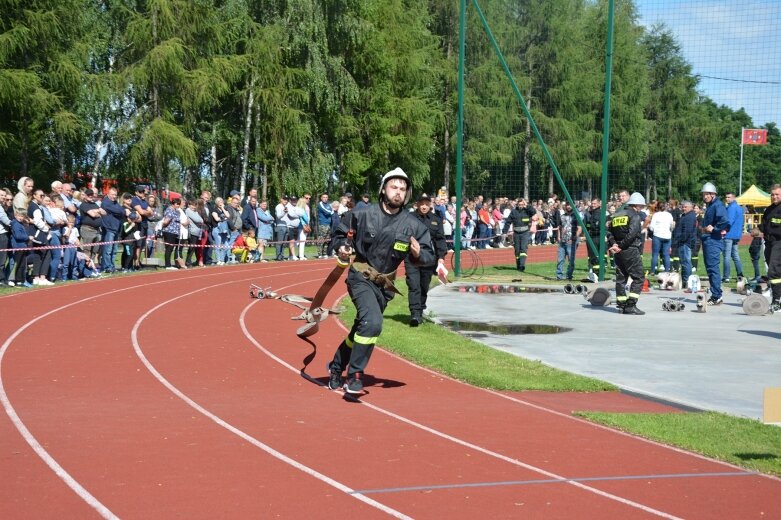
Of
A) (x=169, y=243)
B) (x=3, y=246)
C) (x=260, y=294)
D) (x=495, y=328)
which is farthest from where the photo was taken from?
(x=169, y=243)

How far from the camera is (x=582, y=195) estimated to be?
2772cm

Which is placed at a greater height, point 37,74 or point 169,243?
point 37,74

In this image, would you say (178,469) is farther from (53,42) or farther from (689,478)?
(53,42)

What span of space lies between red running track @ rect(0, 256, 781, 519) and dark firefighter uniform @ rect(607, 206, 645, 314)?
21.4 ft

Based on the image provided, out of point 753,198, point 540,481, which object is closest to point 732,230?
point 540,481

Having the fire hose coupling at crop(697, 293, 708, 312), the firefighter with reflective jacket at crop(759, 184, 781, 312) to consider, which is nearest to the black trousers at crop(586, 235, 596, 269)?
the fire hose coupling at crop(697, 293, 708, 312)

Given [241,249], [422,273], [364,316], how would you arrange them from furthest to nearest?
[241,249]
[422,273]
[364,316]

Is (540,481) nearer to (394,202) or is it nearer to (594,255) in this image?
(394,202)

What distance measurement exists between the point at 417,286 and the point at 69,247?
9521 mm

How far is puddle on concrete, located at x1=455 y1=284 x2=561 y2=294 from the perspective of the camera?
71.6 ft

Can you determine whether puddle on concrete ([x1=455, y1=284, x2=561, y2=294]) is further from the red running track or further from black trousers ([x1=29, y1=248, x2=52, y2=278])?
the red running track

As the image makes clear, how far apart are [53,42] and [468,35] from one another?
73.9 ft

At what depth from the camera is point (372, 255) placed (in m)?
9.79

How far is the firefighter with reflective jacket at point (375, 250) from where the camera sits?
970cm
